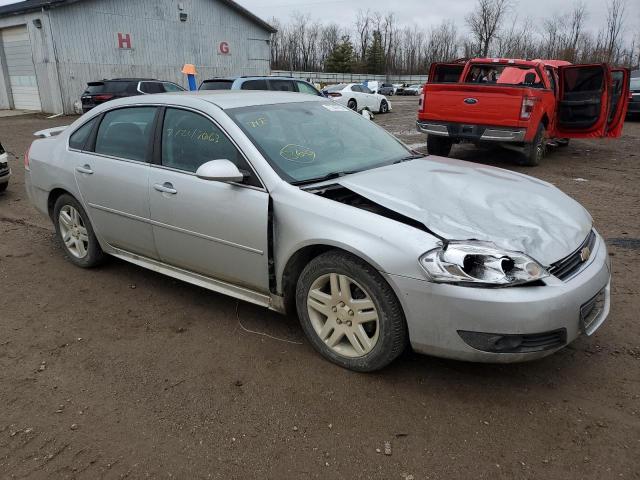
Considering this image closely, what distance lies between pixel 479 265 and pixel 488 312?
244 mm

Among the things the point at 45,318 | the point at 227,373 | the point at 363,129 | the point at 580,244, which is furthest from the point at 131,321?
the point at 580,244

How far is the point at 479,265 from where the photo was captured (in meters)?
2.60

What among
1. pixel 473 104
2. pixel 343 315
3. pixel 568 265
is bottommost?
pixel 343 315

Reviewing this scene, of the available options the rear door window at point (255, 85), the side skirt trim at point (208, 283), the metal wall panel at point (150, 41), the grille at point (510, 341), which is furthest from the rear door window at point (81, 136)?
the metal wall panel at point (150, 41)

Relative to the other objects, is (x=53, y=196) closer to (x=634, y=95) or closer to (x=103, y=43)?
(x=634, y=95)

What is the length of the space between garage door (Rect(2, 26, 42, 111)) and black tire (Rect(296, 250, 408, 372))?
23.8m

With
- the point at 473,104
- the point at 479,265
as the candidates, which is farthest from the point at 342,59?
the point at 479,265

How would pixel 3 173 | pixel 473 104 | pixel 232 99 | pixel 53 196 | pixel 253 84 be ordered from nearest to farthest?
pixel 232 99
pixel 53 196
pixel 3 173
pixel 473 104
pixel 253 84

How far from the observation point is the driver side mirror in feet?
10.3

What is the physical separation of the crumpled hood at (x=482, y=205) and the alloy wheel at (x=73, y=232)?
2665 mm

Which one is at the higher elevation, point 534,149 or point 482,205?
point 482,205

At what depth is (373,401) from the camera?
110 inches

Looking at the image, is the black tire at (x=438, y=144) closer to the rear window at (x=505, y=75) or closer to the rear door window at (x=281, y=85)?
the rear window at (x=505, y=75)

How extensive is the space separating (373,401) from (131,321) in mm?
1955
